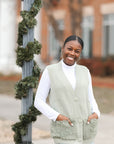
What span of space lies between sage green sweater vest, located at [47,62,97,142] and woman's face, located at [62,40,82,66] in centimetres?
10

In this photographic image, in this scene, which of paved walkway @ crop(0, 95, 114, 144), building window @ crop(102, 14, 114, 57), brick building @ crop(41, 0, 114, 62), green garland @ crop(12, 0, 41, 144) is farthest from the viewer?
building window @ crop(102, 14, 114, 57)

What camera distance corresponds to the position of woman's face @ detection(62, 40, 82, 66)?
312 centimetres

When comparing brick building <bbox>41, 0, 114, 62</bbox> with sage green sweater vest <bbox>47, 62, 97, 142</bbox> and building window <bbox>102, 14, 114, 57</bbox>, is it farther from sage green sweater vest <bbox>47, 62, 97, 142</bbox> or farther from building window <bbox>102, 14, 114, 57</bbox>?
sage green sweater vest <bbox>47, 62, 97, 142</bbox>

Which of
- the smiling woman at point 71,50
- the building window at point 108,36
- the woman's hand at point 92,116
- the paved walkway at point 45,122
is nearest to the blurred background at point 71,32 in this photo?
the building window at point 108,36

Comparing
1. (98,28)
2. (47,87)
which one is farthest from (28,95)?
(98,28)

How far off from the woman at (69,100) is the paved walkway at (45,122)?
139 inches

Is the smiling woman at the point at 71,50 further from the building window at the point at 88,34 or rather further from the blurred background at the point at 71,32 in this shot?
the building window at the point at 88,34

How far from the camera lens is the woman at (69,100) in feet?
10.1

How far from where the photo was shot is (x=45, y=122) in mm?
8578

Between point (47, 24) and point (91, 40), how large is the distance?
4158 millimetres

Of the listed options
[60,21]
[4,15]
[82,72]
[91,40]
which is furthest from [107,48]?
[82,72]

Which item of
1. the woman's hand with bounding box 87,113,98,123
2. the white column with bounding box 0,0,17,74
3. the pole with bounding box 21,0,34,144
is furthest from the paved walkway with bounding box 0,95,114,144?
the white column with bounding box 0,0,17,74

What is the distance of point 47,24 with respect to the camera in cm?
2930

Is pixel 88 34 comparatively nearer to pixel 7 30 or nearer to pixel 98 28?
pixel 98 28
